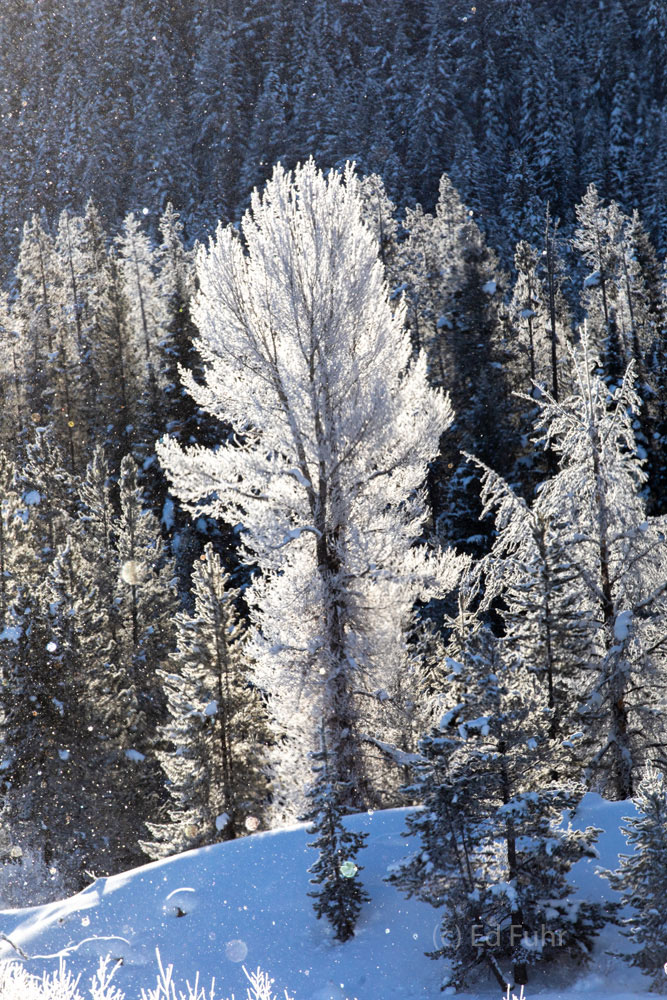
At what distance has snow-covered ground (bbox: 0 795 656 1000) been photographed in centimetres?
713

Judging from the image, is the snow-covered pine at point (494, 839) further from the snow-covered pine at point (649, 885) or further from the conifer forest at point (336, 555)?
the snow-covered pine at point (649, 885)

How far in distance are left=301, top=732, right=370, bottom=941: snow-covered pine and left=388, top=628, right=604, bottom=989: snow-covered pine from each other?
698 mm

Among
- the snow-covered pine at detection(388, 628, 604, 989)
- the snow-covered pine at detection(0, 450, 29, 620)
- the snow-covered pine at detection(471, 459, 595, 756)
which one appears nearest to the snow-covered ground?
the snow-covered pine at detection(388, 628, 604, 989)

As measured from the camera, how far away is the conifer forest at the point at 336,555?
795 centimetres

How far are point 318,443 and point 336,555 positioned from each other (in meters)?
1.73

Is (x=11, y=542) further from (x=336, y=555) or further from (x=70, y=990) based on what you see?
(x=70, y=990)

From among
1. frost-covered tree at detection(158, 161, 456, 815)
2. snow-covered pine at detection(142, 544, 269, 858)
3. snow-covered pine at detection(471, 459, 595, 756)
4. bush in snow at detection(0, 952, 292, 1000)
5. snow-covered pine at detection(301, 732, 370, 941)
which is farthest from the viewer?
snow-covered pine at detection(142, 544, 269, 858)

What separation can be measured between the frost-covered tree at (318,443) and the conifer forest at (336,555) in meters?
0.05

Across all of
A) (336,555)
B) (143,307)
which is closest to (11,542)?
(336,555)

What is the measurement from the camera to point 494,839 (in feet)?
24.6

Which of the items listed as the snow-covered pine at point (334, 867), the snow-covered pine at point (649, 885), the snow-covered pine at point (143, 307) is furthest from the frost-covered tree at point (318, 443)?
the snow-covered pine at point (143, 307)

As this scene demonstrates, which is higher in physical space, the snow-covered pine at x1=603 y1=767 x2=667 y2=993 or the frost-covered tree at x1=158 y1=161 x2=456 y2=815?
the frost-covered tree at x1=158 y1=161 x2=456 y2=815

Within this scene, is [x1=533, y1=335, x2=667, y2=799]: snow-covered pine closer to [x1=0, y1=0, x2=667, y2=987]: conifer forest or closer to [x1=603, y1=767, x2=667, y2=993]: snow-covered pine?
[x1=0, y1=0, x2=667, y2=987]: conifer forest

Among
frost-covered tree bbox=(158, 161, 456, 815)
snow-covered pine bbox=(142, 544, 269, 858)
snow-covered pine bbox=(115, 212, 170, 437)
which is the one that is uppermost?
snow-covered pine bbox=(115, 212, 170, 437)
